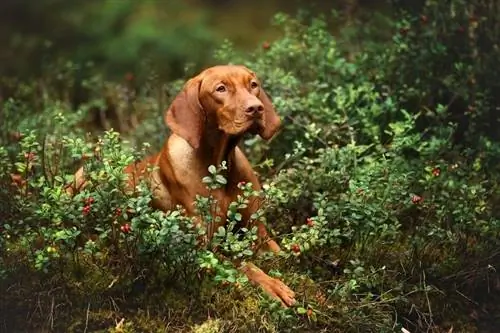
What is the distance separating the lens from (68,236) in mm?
2949

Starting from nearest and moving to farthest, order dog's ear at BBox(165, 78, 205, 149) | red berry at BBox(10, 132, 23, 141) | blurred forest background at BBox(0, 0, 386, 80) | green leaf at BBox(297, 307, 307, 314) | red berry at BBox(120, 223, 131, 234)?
green leaf at BBox(297, 307, 307, 314) < red berry at BBox(120, 223, 131, 234) < dog's ear at BBox(165, 78, 205, 149) < red berry at BBox(10, 132, 23, 141) < blurred forest background at BBox(0, 0, 386, 80)

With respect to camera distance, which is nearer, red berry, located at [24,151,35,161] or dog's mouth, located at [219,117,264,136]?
dog's mouth, located at [219,117,264,136]

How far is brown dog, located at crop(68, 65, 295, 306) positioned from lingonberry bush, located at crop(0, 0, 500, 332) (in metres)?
0.09

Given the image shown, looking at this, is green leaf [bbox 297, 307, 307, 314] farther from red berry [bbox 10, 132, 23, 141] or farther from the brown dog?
red berry [bbox 10, 132, 23, 141]

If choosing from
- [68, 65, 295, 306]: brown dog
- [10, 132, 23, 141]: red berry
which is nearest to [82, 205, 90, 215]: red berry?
[68, 65, 295, 306]: brown dog

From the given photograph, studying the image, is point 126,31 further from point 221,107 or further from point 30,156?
point 221,107

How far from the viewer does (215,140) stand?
10.6 feet

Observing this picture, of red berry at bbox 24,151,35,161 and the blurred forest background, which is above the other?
red berry at bbox 24,151,35,161

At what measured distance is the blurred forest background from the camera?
22.5ft

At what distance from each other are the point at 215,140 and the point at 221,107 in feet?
0.55

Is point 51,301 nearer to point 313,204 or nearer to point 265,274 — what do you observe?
point 265,274

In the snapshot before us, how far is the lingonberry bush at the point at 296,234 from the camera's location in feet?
9.93

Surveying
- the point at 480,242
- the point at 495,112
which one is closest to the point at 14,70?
the point at 495,112

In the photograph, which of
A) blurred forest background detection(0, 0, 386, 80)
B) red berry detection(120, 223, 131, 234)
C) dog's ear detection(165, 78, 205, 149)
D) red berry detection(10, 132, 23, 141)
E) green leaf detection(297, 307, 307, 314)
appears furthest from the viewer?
blurred forest background detection(0, 0, 386, 80)
